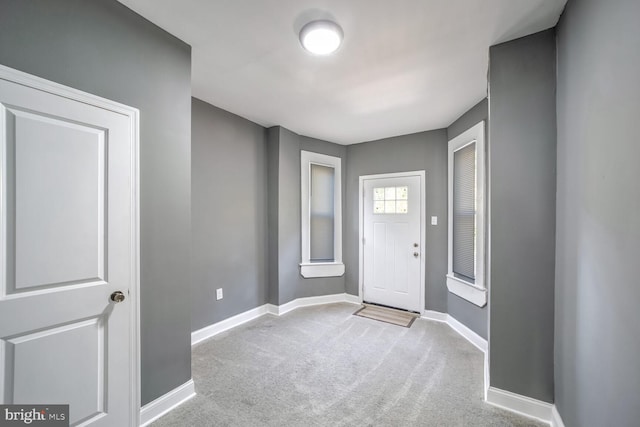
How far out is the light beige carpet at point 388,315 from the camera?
343 centimetres

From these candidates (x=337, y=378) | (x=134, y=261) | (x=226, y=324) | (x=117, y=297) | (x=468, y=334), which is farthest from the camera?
(x=226, y=324)

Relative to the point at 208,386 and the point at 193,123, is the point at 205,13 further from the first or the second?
the point at 208,386

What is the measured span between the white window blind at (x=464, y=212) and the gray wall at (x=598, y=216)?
52.8 inches

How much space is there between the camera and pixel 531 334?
175 cm

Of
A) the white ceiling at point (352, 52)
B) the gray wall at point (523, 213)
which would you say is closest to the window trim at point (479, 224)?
the white ceiling at point (352, 52)

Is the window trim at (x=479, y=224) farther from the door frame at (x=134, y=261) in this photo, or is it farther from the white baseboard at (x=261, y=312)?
the door frame at (x=134, y=261)

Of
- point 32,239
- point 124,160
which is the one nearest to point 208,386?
point 32,239

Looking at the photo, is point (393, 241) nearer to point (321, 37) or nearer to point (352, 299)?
point (352, 299)

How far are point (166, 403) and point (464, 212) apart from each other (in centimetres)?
337

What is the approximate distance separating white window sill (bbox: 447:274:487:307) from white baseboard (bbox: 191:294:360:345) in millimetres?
1454

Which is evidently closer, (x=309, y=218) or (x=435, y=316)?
(x=435, y=316)

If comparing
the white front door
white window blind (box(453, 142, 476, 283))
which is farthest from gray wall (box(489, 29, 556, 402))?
the white front door

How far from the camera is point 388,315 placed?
3.64 m

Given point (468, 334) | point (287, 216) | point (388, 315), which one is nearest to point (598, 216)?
point (468, 334)
